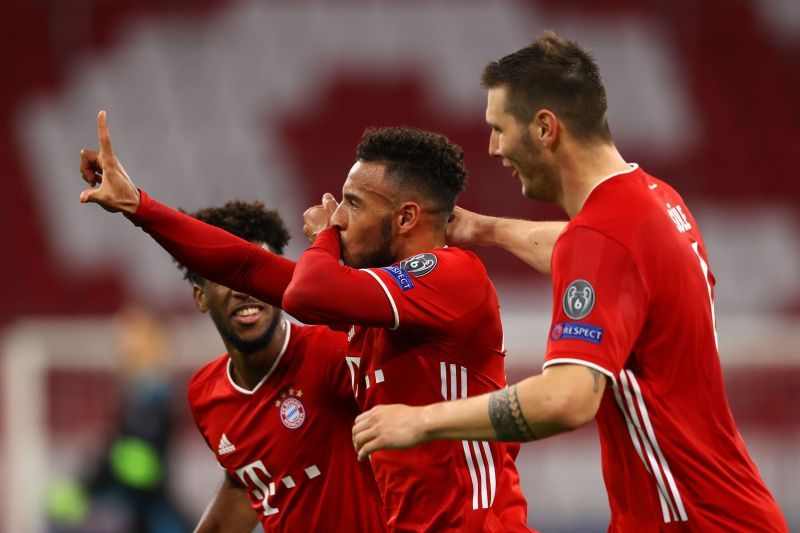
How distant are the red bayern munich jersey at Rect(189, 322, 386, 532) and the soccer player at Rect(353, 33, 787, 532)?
1.37 m

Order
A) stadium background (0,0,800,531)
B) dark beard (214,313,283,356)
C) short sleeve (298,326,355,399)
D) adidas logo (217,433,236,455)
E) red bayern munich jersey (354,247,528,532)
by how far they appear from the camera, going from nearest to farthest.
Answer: red bayern munich jersey (354,247,528,532) → short sleeve (298,326,355,399) → dark beard (214,313,283,356) → adidas logo (217,433,236,455) → stadium background (0,0,800,531)

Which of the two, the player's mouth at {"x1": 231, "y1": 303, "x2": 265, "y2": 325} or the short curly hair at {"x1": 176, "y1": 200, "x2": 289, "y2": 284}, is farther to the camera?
the short curly hair at {"x1": 176, "y1": 200, "x2": 289, "y2": 284}

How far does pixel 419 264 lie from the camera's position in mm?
4152

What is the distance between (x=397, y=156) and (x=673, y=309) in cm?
123

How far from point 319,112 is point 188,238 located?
11.1 m

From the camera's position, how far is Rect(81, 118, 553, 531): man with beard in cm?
404

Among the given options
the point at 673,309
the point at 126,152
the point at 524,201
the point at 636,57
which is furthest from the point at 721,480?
the point at 636,57

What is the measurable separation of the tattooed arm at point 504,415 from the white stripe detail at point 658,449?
0.91 feet

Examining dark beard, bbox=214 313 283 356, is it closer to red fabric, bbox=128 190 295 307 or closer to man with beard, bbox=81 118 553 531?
red fabric, bbox=128 190 295 307

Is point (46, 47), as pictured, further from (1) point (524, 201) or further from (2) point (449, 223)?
(2) point (449, 223)

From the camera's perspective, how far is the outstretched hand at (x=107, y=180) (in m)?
4.19

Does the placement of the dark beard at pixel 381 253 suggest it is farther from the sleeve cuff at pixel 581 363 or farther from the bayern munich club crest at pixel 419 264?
the sleeve cuff at pixel 581 363

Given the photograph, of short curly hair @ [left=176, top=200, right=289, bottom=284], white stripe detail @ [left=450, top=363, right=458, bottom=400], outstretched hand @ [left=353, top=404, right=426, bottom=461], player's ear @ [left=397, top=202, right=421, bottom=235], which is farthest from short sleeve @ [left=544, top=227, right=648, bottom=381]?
short curly hair @ [left=176, top=200, right=289, bottom=284]

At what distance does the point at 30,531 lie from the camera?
10.2m
